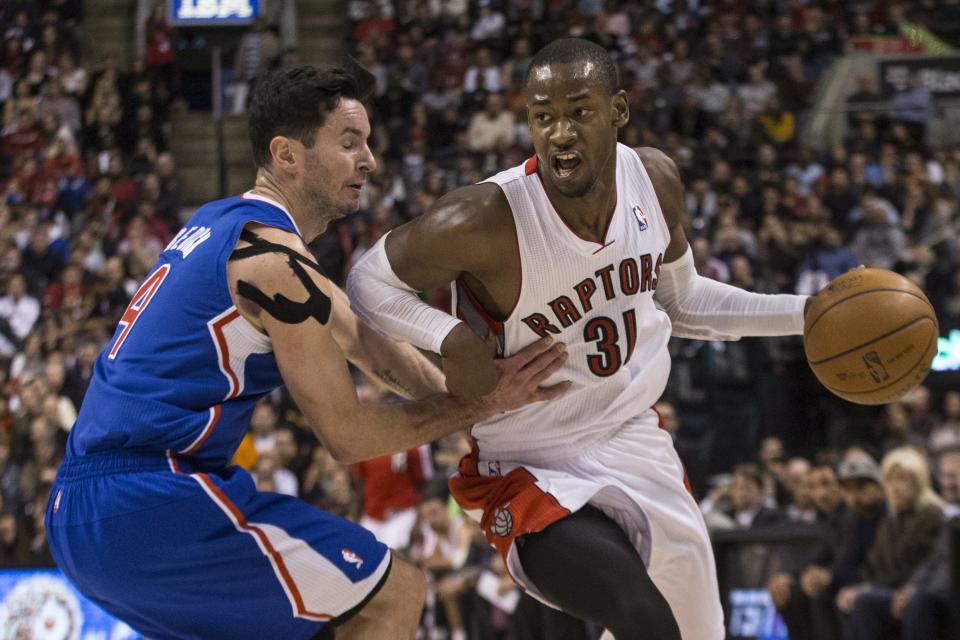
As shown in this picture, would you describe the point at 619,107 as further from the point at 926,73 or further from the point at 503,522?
the point at 926,73

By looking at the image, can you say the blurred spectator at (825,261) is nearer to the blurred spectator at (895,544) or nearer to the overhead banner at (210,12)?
the blurred spectator at (895,544)

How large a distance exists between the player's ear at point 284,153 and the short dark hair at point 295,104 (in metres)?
0.02

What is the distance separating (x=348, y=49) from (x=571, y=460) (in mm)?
11832

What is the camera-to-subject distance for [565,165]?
3.56 metres

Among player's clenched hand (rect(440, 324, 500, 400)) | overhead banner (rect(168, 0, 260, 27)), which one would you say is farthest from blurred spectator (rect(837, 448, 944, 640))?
overhead banner (rect(168, 0, 260, 27))

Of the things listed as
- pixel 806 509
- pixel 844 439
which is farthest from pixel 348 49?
pixel 806 509

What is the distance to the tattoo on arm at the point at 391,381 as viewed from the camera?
378cm

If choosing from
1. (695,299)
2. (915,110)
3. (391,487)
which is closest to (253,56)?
(915,110)

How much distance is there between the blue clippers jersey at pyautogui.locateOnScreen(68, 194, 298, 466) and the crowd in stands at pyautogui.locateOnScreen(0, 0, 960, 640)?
121 inches

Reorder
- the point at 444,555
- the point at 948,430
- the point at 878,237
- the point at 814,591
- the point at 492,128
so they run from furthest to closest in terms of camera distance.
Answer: the point at 492,128 < the point at 878,237 < the point at 948,430 < the point at 444,555 < the point at 814,591

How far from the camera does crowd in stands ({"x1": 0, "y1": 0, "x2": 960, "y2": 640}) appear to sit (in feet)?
22.9

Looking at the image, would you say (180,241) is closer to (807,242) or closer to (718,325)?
(718,325)

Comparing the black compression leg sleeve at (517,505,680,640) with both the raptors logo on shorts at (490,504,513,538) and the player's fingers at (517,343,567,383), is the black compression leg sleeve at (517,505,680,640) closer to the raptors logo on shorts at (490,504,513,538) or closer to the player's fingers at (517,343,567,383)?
the raptors logo on shorts at (490,504,513,538)

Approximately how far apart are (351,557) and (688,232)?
7336 mm
